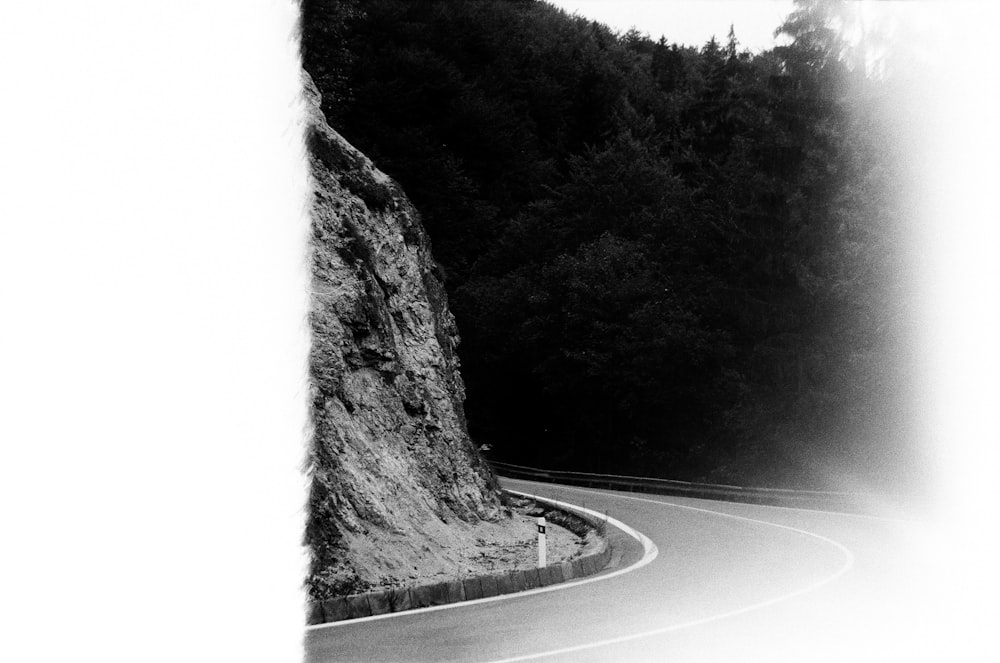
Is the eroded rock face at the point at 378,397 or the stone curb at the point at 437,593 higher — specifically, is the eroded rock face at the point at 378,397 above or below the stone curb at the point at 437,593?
above

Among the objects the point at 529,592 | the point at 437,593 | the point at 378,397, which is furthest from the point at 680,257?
the point at 437,593

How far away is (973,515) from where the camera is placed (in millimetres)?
24438

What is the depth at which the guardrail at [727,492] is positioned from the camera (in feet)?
86.5

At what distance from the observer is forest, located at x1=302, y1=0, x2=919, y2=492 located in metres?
36.1

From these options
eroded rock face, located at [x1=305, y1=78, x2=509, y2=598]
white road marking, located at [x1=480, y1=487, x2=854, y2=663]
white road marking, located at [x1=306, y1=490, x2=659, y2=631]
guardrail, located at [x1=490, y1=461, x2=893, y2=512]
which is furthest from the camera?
guardrail, located at [x1=490, y1=461, x2=893, y2=512]

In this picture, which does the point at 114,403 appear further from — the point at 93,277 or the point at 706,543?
the point at 706,543

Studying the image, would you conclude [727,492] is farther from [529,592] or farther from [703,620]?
[703,620]

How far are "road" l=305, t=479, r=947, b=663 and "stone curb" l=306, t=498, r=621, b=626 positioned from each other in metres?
0.49

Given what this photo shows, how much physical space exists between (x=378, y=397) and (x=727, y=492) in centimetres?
1551

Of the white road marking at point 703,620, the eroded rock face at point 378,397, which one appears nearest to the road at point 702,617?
the white road marking at point 703,620

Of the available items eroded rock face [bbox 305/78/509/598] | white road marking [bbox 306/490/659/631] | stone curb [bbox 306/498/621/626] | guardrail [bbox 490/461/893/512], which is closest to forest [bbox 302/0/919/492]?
guardrail [bbox 490/461/893/512]

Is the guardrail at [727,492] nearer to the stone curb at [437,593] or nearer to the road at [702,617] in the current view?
the road at [702,617]

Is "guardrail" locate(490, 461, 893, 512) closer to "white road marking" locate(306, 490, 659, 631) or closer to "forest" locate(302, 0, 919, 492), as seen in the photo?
"forest" locate(302, 0, 919, 492)

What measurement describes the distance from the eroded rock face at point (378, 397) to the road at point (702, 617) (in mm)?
2322
